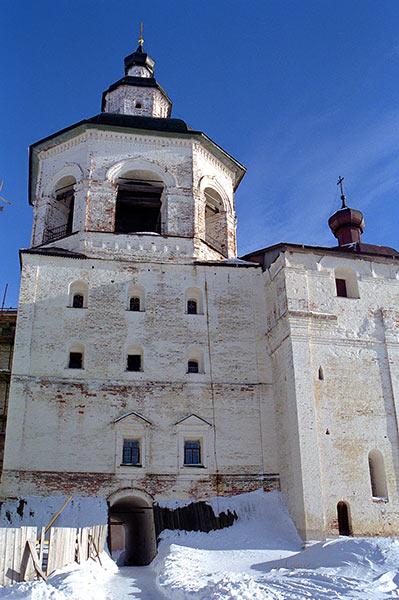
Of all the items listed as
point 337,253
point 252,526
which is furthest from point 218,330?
point 252,526

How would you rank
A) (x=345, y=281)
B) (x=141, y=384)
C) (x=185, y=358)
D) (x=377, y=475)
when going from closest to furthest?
(x=377, y=475) < (x=141, y=384) < (x=185, y=358) < (x=345, y=281)

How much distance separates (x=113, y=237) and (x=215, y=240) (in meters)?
4.03

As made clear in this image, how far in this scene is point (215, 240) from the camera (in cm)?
2319

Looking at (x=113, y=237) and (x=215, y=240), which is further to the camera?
(x=215, y=240)

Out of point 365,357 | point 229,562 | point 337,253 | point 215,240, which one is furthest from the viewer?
point 215,240

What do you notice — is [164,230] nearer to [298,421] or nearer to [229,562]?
[298,421]

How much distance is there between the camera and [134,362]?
19594mm

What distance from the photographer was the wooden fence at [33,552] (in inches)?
415

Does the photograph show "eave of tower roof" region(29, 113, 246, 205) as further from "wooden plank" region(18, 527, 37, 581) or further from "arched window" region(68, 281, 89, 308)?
"wooden plank" region(18, 527, 37, 581)

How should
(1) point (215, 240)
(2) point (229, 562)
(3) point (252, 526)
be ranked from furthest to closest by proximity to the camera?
(1) point (215, 240), (3) point (252, 526), (2) point (229, 562)

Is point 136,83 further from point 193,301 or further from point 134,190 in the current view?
point 193,301

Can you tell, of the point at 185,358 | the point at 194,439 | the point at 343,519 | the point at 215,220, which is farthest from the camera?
the point at 215,220

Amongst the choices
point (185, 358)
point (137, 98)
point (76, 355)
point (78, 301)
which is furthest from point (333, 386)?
point (137, 98)

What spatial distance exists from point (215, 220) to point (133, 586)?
13.9m
